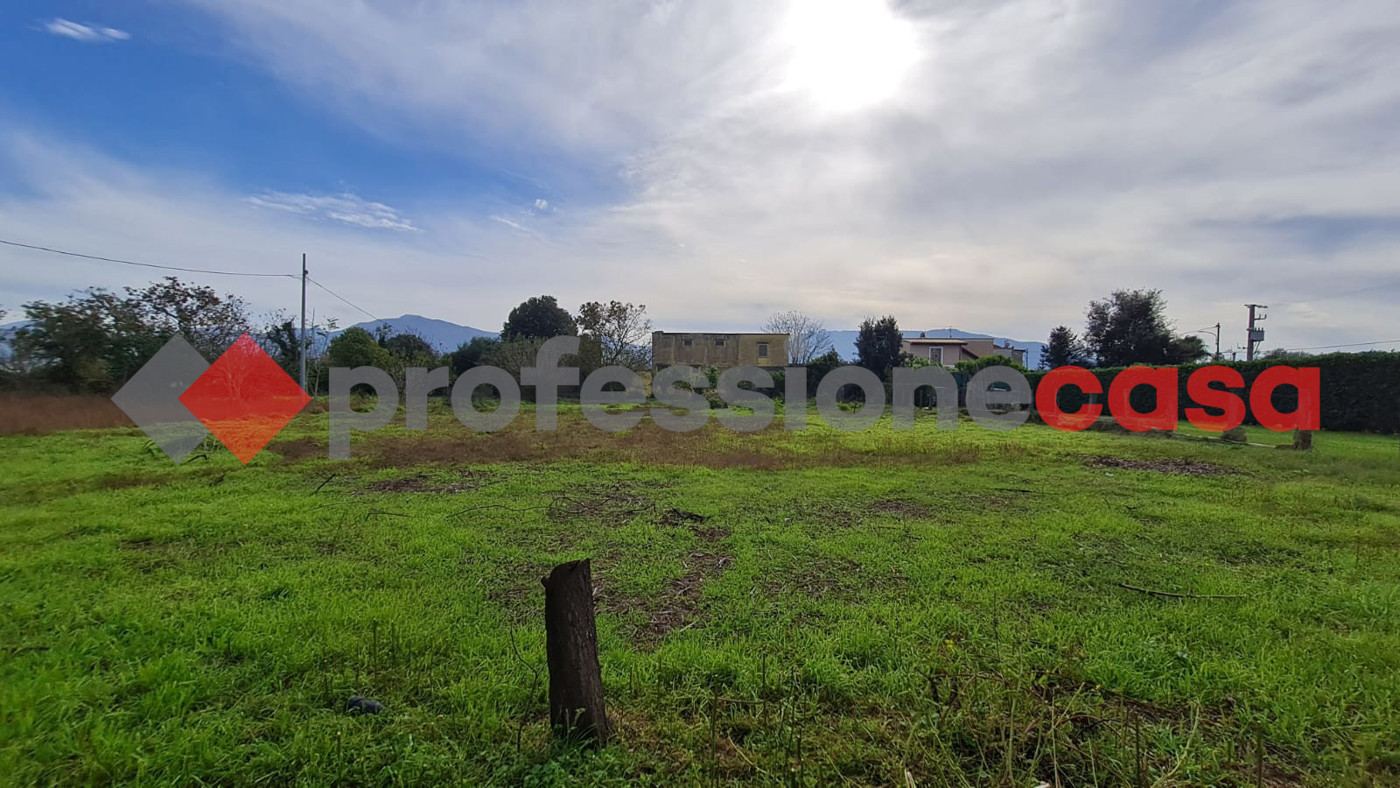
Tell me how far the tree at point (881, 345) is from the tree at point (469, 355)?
15.3m

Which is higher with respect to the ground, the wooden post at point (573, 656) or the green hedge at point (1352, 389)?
the green hedge at point (1352, 389)

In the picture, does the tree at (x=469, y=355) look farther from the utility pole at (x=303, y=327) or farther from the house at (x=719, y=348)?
the house at (x=719, y=348)

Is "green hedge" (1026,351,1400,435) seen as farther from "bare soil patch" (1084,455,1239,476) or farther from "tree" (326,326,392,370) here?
"tree" (326,326,392,370)

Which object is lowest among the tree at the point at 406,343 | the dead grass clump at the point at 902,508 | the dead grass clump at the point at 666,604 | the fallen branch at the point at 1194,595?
the dead grass clump at the point at 666,604

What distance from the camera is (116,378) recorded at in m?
13.2

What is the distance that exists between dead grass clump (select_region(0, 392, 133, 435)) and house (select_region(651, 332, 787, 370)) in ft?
69.0

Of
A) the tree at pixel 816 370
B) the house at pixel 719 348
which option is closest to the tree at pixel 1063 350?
the tree at pixel 816 370

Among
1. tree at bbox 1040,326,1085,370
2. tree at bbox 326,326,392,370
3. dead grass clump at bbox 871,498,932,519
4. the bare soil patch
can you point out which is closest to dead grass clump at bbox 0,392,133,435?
tree at bbox 326,326,392,370

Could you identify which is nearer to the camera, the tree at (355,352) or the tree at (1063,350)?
the tree at (355,352)

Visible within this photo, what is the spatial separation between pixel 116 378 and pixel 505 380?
361 inches

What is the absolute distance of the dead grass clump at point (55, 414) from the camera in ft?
31.7

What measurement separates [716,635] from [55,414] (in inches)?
622

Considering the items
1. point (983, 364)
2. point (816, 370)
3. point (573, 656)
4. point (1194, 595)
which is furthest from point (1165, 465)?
point (816, 370)

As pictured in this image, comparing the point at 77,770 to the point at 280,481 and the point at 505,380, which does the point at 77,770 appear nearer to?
the point at 280,481
